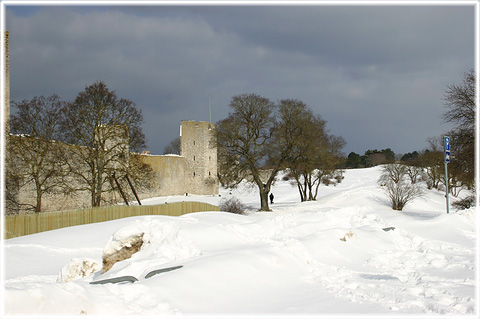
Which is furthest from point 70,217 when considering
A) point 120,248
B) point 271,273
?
point 271,273

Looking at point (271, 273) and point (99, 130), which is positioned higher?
point (99, 130)

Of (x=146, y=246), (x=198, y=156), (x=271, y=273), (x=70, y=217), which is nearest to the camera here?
(x=271, y=273)

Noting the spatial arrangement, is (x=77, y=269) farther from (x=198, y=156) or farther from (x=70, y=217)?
(x=198, y=156)

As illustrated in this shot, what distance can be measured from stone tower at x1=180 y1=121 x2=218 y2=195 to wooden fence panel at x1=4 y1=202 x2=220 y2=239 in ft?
93.6

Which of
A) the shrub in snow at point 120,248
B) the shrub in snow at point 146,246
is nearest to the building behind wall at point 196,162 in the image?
the shrub in snow at point 146,246

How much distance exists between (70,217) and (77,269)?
1143 centimetres

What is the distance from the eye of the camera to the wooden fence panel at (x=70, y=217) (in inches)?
763

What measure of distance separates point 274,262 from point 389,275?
228 centimetres

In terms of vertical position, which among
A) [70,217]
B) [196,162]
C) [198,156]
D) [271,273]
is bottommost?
[70,217]

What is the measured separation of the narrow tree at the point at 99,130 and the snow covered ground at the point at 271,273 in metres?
10.5

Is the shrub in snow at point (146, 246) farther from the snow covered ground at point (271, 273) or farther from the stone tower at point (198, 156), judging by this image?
the stone tower at point (198, 156)

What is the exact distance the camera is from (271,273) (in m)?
8.41

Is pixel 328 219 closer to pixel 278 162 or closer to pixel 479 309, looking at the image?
pixel 479 309

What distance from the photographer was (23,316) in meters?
4.93
